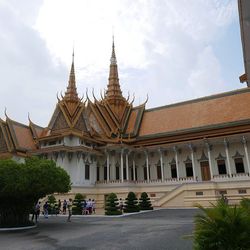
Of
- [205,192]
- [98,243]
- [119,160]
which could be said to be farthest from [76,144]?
[98,243]

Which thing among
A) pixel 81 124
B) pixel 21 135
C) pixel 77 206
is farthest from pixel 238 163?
pixel 21 135

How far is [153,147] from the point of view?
97.1 feet

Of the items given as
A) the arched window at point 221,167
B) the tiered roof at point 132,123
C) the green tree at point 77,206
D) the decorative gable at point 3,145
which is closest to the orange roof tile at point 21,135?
the tiered roof at point 132,123

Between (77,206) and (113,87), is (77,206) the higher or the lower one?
the lower one

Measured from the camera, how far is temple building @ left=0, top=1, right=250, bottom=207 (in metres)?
26.2

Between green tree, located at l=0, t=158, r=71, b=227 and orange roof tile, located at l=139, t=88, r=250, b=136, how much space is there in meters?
19.5

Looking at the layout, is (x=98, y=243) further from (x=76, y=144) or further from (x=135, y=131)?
(x=135, y=131)

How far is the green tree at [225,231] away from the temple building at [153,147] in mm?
19341

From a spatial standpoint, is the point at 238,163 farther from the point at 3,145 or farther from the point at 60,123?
the point at 3,145

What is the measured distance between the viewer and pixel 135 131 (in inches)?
1312

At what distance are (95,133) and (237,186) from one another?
1637 centimetres

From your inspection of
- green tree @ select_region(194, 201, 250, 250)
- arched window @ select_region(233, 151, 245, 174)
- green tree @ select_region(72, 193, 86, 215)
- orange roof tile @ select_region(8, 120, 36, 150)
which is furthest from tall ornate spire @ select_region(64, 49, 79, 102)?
green tree @ select_region(194, 201, 250, 250)

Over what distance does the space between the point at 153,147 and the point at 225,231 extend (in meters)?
25.4

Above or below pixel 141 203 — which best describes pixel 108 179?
above
